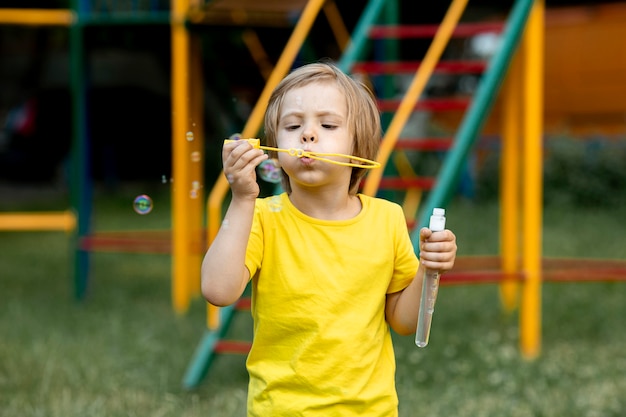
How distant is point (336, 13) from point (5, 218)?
2869 millimetres

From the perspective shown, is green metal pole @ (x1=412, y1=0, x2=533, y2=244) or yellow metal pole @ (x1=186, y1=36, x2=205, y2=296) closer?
green metal pole @ (x1=412, y1=0, x2=533, y2=244)

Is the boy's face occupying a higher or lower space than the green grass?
higher

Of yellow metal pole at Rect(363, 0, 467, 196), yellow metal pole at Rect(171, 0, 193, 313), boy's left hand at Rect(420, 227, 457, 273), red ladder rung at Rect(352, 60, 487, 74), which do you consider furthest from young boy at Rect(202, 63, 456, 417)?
yellow metal pole at Rect(171, 0, 193, 313)

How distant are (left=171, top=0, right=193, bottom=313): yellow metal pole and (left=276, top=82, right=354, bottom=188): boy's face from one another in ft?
12.4

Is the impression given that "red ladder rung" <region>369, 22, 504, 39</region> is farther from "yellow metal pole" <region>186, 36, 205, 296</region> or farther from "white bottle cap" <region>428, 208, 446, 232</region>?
"white bottle cap" <region>428, 208, 446, 232</region>

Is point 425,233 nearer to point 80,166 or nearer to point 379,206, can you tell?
point 379,206

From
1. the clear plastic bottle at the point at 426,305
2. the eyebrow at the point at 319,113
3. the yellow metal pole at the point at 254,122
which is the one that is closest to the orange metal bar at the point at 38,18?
the yellow metal pole at the point at 254,122

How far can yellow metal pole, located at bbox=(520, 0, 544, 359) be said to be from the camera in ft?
15.6

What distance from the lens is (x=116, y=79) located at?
48.4 feet

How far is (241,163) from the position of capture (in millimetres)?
1918

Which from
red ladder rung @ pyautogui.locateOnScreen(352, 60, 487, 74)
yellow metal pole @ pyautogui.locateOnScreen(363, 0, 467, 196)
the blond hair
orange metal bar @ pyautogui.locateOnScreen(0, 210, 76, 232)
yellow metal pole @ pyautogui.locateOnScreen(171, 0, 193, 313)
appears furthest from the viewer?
orange metal bar @ pyautogui.locateOnScreen(0, 210, 76, 232)

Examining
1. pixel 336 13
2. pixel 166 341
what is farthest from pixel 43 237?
pixel 166 341

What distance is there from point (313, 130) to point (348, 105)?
0.46 ft

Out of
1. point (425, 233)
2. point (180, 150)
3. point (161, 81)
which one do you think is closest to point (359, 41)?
point (180, 150)
